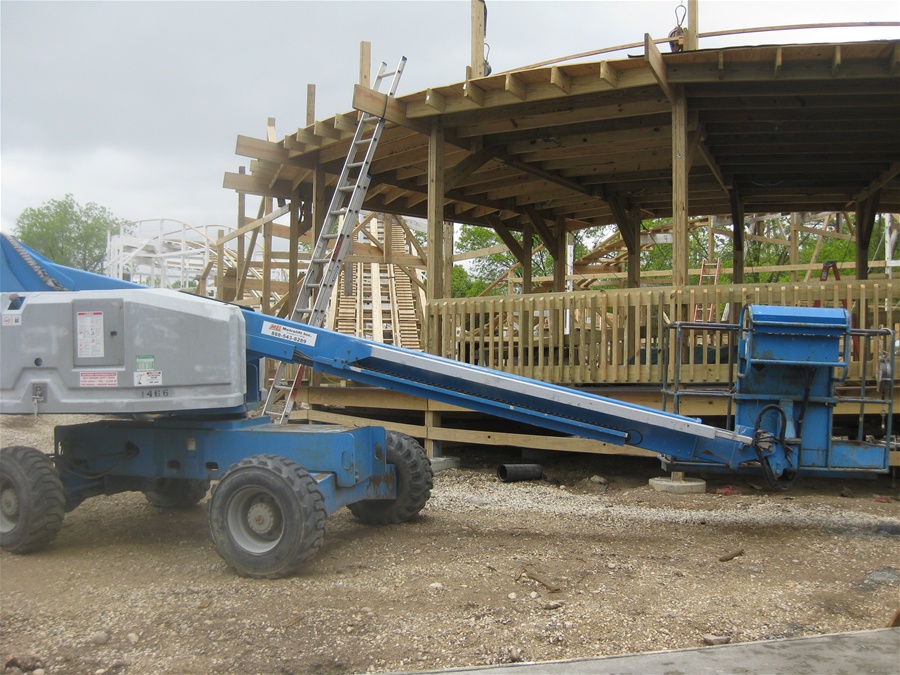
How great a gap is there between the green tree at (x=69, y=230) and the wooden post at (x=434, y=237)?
48359 mm

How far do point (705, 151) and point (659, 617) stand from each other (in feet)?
27.6

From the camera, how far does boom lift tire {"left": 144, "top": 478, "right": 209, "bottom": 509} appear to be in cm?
702

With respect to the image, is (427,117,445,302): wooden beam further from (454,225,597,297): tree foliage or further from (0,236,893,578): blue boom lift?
(454,225,597,297): tree foliage

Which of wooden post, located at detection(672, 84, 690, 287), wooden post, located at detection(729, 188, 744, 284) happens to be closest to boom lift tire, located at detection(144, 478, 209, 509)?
wooden post, located at detection(672, 84, 690, 287)

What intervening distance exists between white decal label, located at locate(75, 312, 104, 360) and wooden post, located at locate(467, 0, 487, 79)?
6.11 metres

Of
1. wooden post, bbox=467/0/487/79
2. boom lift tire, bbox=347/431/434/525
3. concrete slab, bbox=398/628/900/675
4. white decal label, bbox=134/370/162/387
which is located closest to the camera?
concrete slab, bbox=398/628/900/675

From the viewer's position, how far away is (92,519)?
694 cm

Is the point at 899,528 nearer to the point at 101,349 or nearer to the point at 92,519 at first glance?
the point at 101,349

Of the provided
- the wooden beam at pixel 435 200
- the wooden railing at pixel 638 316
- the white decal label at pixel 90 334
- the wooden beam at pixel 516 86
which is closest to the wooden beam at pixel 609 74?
the wooden beam at pixel 516 86

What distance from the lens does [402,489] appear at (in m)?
6.32

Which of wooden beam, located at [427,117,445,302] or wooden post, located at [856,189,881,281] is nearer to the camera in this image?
wooden beam, located at [427,117,445,302]

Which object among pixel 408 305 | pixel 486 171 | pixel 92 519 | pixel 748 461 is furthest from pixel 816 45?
pixel 408 305

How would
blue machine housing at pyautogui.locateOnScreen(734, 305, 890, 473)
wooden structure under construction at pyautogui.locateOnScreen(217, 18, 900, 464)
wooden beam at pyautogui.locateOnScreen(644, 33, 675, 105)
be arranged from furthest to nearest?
wooden structure under construction at pyautogui.locateOnScreen(217, 18, 900, 464), wooden beam at pyautogui.locateOnScreen(644, 33, 675, 105), blue machine housing at pyautogui.locateOnScreen(734, 305, 890, 473)

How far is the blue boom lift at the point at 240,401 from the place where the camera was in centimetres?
529
